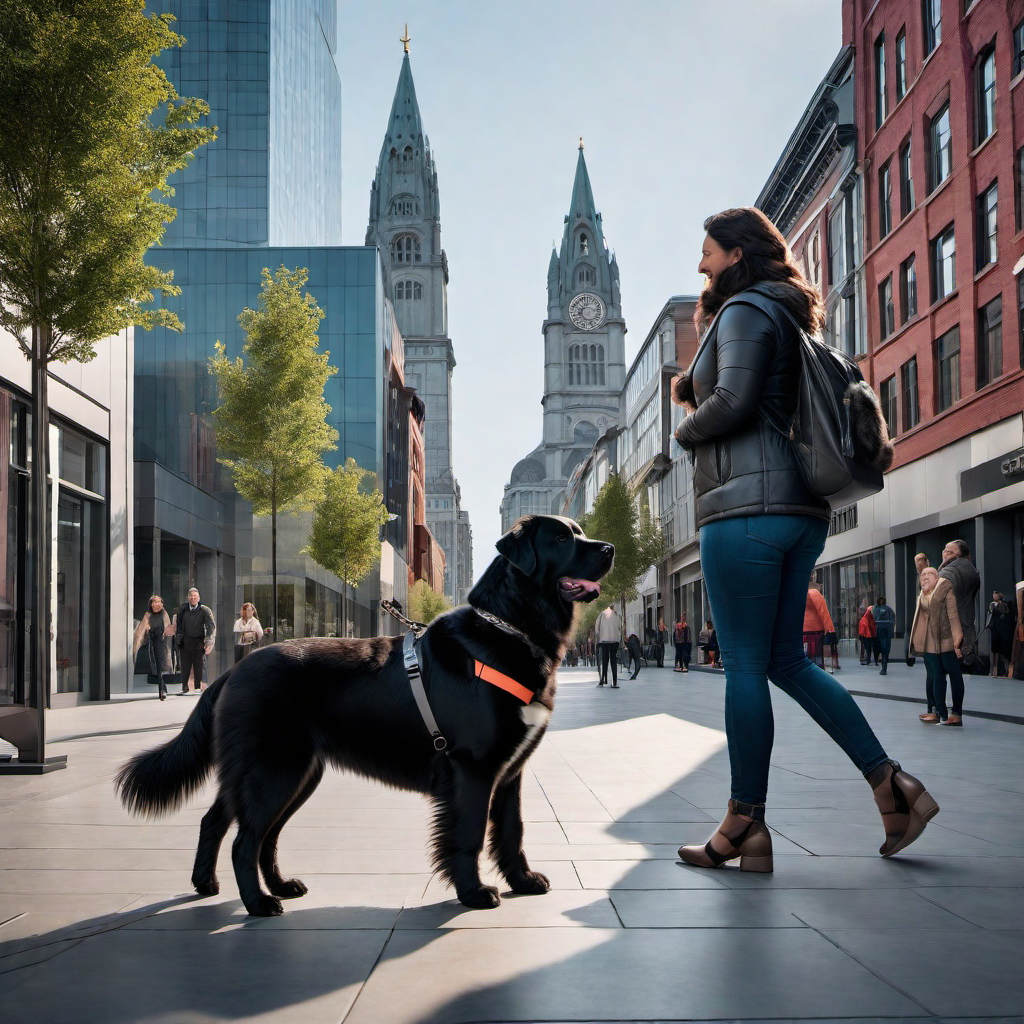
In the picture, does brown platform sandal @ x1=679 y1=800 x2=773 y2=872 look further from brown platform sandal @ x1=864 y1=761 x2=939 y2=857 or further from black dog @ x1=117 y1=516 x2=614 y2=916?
black dog @ x1=117 y1=516 x2=614 y2=916

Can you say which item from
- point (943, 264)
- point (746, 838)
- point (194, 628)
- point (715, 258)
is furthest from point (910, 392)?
point (746, 838)

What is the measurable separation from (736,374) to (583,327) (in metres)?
171

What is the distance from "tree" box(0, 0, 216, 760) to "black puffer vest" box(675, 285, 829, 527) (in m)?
6.17

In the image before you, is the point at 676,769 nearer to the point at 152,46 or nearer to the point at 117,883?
the point at 117,883

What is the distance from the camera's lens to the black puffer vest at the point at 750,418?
4125 millimetres

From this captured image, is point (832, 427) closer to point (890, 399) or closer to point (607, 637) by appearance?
point (607, 637)

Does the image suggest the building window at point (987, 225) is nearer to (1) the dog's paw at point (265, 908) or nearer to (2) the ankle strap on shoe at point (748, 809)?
(2) the ankle strap on shoe at point (748, 809)

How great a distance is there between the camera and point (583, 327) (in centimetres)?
17212

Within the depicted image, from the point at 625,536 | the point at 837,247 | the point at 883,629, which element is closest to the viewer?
the point at 883,629

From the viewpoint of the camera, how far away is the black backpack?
4070mm

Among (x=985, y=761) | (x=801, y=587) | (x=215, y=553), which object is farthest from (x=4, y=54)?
(x=215, y=553)

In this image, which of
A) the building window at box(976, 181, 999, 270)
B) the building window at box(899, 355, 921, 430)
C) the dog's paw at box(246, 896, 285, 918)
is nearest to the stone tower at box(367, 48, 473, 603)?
the building window at box(899, 355, 921, 430)

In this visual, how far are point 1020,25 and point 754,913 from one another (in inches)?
902

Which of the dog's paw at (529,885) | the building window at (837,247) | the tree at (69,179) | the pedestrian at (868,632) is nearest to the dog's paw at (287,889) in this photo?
the dog's paw at (529,885)
